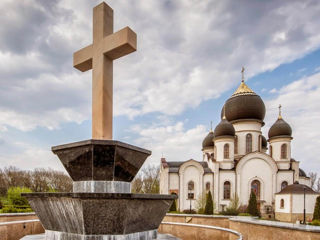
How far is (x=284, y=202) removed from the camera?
25547 millimetres

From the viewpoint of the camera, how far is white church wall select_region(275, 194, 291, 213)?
24797mm

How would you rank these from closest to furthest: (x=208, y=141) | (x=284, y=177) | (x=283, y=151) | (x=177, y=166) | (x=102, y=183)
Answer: (x=102, y=183) < (x=284, y=177) < (x=283, y=151) < (x=177, y=166) < (x=208, y=141)

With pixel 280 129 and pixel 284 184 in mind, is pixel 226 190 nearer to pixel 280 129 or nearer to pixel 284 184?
pixel 284 184

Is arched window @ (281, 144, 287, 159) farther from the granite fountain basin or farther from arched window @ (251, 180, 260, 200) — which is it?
the granite fountain basin

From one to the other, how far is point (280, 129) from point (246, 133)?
4076mm

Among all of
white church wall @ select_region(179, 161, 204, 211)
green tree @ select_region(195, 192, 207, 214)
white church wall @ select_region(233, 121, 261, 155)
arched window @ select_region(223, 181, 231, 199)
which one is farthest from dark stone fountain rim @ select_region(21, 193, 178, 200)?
white church wall @ select_region(233, 121, 261, 155)

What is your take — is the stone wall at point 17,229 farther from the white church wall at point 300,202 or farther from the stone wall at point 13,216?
the white church wall at point 300,202

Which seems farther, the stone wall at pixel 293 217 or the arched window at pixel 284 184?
the arched window at pixel 284 184

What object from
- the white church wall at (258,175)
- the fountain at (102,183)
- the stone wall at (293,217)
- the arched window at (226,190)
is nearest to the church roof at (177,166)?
the arched window at (226,190)

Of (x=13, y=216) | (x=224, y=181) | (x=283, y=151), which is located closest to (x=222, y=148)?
(x=224, y=181)

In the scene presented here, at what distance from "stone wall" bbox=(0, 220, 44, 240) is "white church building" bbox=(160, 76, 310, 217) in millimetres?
22347

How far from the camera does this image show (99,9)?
605 cm

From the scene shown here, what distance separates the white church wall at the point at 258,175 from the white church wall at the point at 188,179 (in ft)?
15.2

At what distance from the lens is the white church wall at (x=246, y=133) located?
31.7 meters
